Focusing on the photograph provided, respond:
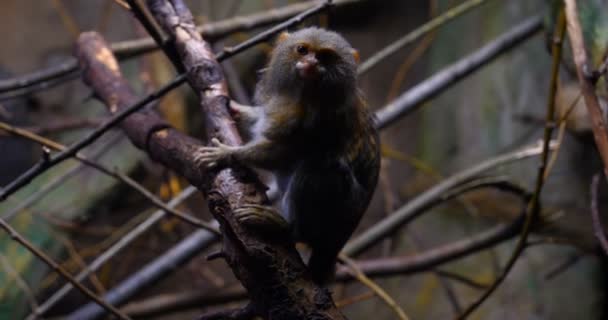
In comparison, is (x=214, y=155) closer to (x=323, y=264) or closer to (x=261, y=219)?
(x=261, y=219)

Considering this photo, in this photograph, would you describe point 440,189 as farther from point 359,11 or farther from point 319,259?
point 359,11

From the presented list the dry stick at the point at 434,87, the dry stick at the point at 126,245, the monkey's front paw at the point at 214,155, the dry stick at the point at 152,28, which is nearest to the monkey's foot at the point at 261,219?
the monkey's front paw at the point at 214,155

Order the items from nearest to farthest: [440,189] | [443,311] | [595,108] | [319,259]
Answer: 1. [595,108]
2. [319,259]
3. [440,189]
4. [443,311]

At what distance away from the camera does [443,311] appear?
416 cm

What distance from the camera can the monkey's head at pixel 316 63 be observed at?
6.77ft

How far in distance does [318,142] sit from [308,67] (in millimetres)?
253

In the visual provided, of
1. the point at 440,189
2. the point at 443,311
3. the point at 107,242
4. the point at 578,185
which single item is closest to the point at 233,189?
the point at 440,189

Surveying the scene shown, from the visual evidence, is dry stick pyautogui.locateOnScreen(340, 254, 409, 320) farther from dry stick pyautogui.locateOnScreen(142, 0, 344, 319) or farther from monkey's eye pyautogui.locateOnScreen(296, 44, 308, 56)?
monkey's eye pyautogui.locateOnScreen(296, 44, 308, 56)

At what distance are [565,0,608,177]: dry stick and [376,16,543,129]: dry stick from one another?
1.65 m

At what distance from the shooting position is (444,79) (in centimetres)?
343

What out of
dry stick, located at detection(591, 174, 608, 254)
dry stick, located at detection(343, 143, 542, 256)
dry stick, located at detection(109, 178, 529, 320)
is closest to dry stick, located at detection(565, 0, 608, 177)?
dry stick, located at detection(591, 174, 608, 254)

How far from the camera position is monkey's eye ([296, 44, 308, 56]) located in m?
2.08

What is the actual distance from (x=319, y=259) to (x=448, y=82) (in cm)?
164

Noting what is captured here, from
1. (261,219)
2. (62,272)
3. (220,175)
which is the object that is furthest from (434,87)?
(62,272)
